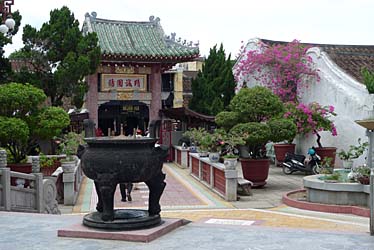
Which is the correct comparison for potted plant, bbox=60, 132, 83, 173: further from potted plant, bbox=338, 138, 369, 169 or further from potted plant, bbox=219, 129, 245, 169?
potted plant, bbox=338, 138, 369, 169

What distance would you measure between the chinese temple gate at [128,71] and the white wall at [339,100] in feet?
18.6

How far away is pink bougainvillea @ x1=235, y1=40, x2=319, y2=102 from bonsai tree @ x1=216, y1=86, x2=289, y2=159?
644 centimetres

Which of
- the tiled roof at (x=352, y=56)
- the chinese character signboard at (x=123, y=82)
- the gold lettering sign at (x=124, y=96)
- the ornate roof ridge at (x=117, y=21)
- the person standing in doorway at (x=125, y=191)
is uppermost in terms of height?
the ornate roof ridge at (x=117, y=21)

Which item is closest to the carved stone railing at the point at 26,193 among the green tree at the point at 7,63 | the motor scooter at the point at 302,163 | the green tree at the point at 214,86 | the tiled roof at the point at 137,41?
the green tree at the point at 7,63

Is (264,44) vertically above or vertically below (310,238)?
above

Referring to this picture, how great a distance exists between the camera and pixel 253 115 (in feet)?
49.2

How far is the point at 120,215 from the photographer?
6.68 meters

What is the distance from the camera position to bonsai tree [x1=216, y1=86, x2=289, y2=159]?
14317 millimetres

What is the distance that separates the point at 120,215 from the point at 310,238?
7.59ft

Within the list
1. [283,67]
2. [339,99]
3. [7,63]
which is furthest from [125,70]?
[339,99]

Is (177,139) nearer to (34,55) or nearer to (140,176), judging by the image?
(34,55)

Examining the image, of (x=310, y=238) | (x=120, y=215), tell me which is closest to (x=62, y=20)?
(x=120, y=215)

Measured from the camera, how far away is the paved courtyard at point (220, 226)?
5805 millimetres

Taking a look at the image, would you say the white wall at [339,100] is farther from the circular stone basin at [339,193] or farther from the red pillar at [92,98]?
the red pillar at [92,98]
